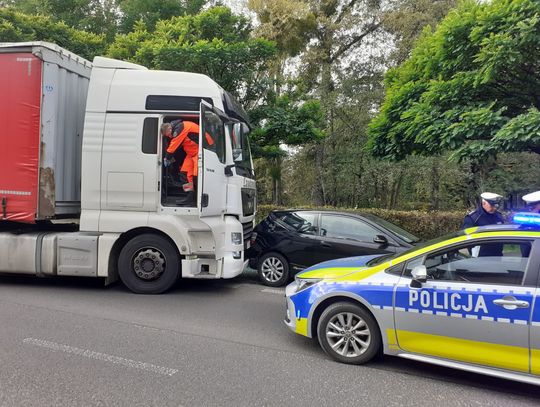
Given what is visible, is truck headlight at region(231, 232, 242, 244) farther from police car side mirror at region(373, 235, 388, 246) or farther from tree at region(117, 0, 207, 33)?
tree at region(117, 0, 207, 33)

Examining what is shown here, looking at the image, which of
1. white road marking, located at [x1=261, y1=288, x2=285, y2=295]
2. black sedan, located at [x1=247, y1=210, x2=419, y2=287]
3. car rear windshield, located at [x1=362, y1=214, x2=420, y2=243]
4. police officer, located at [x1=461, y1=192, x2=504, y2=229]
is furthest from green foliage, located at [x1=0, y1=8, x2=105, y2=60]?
police officer, located at [x1=461, y1=192, x2=504, y2=229]

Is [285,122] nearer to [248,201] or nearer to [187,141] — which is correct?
[248,201]

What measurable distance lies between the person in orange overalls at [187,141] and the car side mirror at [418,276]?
143 inches

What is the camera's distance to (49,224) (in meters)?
7.33

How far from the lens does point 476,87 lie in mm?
7645

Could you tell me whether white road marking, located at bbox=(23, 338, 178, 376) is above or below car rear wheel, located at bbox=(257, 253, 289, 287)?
below

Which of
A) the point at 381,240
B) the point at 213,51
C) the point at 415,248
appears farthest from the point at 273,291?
the point at 213,51

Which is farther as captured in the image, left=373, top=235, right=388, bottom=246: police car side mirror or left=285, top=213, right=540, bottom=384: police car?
left=373, top=235, right=388, bottom=246: police car side mirror

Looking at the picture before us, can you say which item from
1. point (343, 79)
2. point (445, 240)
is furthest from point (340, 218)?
point (343, 79)

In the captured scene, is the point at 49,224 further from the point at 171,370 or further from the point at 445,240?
the point at 445,240

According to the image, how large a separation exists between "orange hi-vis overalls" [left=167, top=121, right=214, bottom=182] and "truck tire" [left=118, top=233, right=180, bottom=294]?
1186mm

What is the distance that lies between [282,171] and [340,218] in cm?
1283

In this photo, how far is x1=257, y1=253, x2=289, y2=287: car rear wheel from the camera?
792 cm

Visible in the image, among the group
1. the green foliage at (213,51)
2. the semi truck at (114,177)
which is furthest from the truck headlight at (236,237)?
the green foliage at (213,51)
